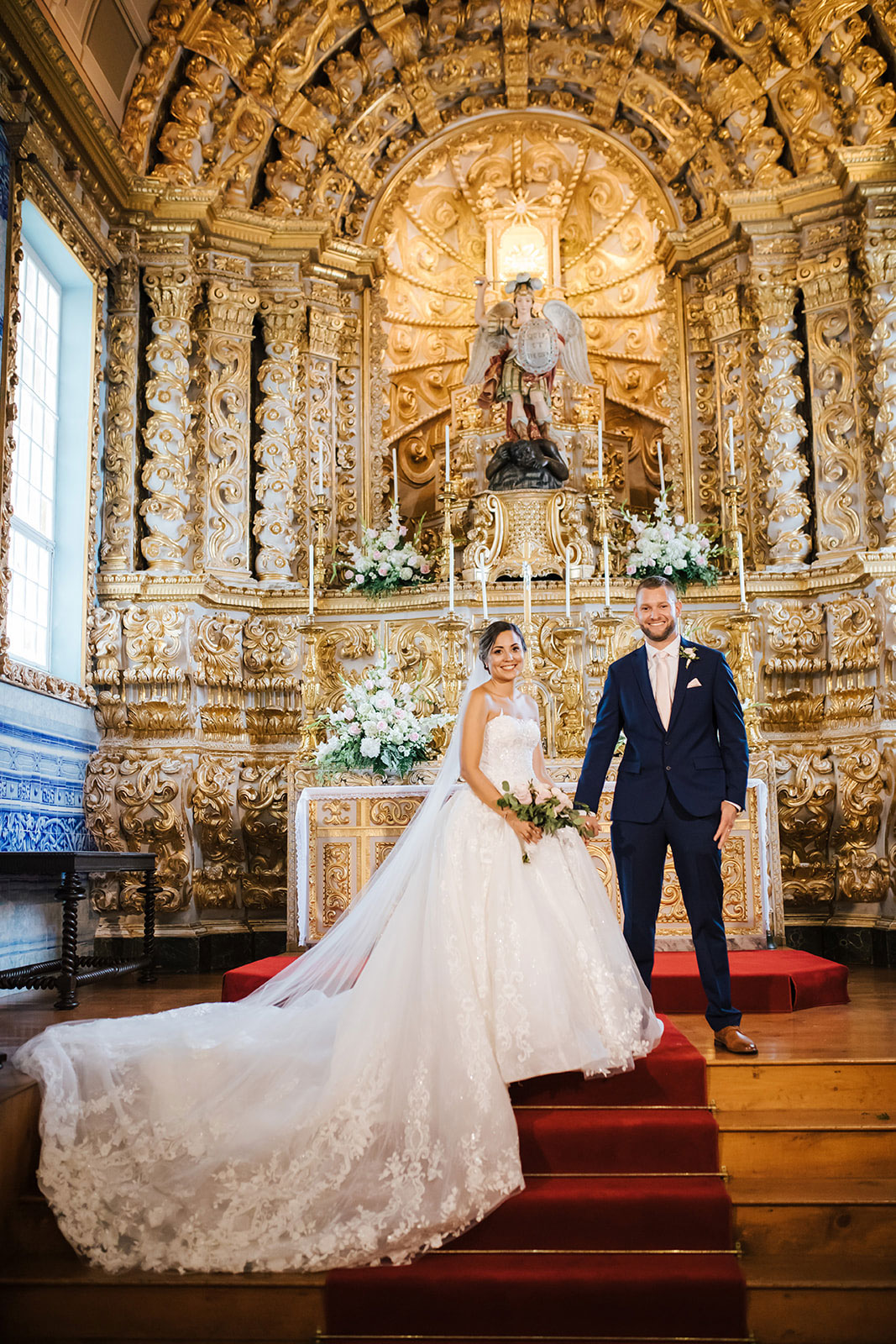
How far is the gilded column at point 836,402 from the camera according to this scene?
9.09 metres

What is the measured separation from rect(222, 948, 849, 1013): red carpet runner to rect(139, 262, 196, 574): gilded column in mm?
3853

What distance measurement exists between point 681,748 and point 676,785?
0.51ft

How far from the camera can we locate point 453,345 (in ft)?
36.3

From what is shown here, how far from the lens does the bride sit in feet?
11.9

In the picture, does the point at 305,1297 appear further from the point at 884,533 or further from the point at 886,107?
the point at 886,107

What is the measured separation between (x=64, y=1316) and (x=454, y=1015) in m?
1.48

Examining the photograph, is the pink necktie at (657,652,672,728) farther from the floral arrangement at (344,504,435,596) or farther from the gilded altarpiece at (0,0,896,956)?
the floral arrangement at (344,504,435,596)

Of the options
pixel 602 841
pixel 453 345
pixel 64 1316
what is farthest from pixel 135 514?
pixel 64 1316

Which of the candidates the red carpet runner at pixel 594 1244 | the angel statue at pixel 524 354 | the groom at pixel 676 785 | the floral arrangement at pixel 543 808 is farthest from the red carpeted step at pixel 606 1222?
the angel statue at pixel 524 354

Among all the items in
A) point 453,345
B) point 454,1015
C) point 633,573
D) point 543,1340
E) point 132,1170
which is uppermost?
point 453,345

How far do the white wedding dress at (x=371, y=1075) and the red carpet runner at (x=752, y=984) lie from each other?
1.34 m

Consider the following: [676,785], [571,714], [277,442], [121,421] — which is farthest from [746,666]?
[121,421]

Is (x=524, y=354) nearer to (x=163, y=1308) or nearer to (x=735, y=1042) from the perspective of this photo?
(x=735, y=1042)

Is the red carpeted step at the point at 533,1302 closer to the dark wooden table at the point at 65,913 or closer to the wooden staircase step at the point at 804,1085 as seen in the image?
the wooden staircase step at the point at 804,1085
